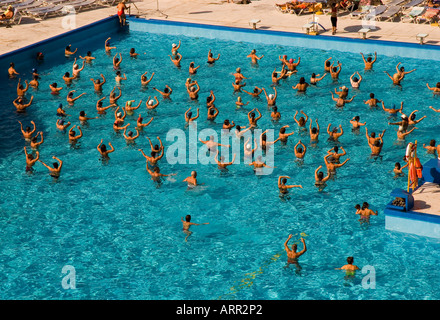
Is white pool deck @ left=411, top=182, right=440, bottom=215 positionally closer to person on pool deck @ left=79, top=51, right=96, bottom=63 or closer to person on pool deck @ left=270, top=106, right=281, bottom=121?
person on pool deck @ left=270, top=106, right=281, bottom=121

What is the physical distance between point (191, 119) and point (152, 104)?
1967mm

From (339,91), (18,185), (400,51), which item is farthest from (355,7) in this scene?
(18,185)

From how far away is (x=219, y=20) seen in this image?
3472 cm

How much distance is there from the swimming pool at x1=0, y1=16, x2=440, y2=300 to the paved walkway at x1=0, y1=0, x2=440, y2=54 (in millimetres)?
3708

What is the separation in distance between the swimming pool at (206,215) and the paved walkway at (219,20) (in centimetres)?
371

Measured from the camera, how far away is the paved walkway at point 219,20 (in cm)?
3128

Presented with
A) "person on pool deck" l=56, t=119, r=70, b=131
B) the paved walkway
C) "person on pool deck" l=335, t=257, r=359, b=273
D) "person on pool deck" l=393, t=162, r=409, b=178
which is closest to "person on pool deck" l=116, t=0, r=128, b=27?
the paved walkway

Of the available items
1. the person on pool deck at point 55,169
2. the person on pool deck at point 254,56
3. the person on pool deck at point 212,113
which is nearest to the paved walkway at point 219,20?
the person on pool deck at point 254,56

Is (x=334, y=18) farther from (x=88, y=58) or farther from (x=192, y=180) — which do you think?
(x=192, y=180)

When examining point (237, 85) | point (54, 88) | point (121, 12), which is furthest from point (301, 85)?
point (121, 12)

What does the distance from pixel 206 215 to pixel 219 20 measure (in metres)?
17.1

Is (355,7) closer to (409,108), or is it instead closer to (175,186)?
(409,108)

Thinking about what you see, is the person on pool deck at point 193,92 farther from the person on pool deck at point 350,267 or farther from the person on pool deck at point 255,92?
the person on pool deck at point 350,267
